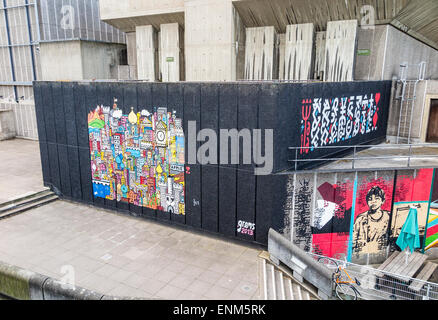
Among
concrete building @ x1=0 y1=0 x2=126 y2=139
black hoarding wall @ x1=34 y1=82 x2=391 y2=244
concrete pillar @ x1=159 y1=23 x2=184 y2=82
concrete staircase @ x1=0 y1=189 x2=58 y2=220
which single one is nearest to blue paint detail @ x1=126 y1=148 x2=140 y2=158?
black hoarding wall @ x1=34 y1=82 x2=391 y2=244

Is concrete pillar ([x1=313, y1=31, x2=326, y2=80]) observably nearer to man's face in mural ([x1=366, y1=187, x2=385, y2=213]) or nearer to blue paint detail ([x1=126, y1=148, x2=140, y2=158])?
man's face in mural ([x1=366, y1=187, x2=385, y2=213])

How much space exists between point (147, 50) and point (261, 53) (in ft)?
24.5

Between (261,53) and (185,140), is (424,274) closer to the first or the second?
(185,140)

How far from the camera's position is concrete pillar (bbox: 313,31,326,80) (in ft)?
56.6

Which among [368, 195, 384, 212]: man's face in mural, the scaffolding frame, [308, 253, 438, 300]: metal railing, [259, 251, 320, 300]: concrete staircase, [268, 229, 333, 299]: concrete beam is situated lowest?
[308, 253, 438, 300]: metal railing

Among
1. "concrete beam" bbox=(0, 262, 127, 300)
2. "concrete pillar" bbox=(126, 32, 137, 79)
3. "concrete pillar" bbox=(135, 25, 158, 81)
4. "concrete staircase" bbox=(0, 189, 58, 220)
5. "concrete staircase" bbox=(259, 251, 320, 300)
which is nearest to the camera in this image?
"concrete beam" bbox=(0, 262, 127, 300)

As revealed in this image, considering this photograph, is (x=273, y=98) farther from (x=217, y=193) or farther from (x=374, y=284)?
(x=374, y=284)

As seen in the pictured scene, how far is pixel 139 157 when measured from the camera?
12336mm

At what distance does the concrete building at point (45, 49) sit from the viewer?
22.1 metres

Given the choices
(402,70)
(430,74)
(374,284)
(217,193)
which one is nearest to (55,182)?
(217,193)

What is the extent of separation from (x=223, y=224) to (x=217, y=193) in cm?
102

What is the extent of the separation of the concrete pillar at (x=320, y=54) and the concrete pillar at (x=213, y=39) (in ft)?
12.7

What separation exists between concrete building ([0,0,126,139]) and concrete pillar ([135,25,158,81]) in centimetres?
292

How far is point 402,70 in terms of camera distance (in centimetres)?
1734
